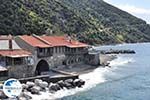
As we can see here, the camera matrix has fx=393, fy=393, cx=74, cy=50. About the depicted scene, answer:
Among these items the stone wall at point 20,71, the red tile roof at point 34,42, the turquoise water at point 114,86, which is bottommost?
the turquoise water at point 114,86

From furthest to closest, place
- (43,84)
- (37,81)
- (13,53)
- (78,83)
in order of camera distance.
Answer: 1. (13,53)
2. (78,83)
3. (37,81)
4. (43,84)

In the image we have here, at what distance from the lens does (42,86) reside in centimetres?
7212

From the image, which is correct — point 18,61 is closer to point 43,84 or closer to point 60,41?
point 43,84

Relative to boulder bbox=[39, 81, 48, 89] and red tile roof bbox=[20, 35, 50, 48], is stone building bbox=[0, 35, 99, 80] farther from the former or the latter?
boulder bbox=[39, 81, 48, 89]

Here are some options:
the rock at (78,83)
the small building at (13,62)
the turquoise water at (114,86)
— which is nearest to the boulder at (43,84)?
the turquoise water at (114,86)

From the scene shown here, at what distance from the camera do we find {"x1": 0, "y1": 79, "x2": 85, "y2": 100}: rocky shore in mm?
66188

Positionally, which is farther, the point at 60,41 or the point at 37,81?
the point at 60,41

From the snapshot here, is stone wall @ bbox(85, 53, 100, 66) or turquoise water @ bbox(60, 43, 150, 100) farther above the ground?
stone wall @ bbox(85, 53, 100, 66)

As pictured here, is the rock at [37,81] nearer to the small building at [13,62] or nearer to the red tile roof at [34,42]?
the small building at [13,62]

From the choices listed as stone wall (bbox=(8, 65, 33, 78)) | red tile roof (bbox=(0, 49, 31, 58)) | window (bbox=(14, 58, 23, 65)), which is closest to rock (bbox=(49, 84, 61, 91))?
stone wall (bbox=(8, 65, 33, 78))

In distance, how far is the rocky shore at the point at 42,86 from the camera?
66.2m

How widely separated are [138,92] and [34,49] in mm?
26058

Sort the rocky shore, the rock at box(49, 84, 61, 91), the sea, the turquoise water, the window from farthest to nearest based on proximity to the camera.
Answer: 1. the window
2. the rock at box(49, 84, 61, 91)
3. the turquoise water
4. the sea
5. the rocky shore

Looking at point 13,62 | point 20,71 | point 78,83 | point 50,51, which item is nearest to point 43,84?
point 20,71
